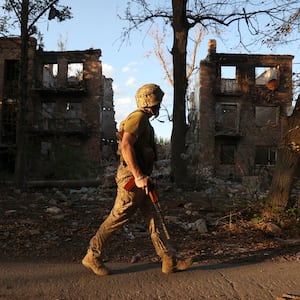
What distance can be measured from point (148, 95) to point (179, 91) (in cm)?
854

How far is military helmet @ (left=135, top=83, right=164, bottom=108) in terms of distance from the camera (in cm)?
330

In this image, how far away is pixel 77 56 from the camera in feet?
86.6

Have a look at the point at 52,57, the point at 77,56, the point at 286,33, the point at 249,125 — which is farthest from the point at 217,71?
the point at 286,33

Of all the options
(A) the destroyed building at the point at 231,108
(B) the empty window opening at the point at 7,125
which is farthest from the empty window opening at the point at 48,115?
(A) the destroyed building at the point at 231,108

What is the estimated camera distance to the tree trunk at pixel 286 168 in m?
5.18

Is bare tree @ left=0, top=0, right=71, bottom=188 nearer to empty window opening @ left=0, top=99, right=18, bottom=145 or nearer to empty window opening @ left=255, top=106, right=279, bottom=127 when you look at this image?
empty window opening @ left=0, top=99, right=18, bottom=145

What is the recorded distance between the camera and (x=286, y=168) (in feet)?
17.5

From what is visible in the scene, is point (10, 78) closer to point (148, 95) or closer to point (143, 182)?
point (148, 95)

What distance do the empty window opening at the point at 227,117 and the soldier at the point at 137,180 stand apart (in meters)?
24.4

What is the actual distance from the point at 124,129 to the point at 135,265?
4.69 ft

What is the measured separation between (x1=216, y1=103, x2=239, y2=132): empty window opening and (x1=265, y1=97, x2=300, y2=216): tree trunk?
22069mm

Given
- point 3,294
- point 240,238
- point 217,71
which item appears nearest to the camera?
point 3,294

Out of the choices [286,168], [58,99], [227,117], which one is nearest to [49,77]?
[58,99]

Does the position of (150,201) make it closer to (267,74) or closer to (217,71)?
(217,71)
